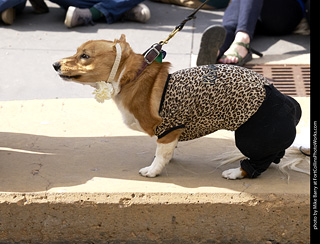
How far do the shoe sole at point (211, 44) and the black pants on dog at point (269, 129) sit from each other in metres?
1.86

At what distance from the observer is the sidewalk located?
2.93 metres

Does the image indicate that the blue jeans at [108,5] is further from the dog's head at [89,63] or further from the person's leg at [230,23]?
the dog's head at [89,63]

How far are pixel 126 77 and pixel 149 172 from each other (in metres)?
0.60

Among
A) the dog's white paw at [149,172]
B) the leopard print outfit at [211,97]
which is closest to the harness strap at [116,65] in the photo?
the leopard print outfit at [211,97]

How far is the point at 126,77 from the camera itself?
2891mm

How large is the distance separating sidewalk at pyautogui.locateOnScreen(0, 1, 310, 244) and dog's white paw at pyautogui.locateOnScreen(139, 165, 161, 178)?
3 centimetres

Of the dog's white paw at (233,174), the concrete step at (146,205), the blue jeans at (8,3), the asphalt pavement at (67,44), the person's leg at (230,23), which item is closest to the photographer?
the concrete step at (146,205)

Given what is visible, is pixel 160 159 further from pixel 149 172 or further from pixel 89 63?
pixel 89 63

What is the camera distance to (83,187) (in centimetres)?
299

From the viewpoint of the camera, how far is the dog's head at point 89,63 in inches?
111

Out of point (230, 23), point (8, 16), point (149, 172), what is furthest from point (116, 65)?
point (8, 16)

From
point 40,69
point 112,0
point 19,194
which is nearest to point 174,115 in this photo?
point 19,194

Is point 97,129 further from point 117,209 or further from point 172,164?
point 117,209

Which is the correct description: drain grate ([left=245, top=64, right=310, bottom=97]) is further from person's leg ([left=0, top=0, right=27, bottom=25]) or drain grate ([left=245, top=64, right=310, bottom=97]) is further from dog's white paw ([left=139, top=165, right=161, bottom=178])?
person's leg ([left=0, top=0, right=27, bottom=25])
